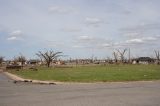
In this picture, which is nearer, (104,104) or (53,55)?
(104,104)

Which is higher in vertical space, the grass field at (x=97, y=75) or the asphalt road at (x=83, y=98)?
the grass field at (x=97, y=75)

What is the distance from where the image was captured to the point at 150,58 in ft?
580

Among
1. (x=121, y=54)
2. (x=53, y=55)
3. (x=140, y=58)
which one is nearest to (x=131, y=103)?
(x=53, y=55)

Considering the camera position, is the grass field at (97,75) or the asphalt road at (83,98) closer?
the asphalt road at (83,98)

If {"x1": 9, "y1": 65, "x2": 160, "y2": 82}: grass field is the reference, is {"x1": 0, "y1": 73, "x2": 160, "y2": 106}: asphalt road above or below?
below

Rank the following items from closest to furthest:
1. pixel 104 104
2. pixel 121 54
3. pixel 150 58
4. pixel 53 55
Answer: pixel 104 104 → pixel 53 55 → pixel 121 54 → pixel 150 58

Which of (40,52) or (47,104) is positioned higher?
(40,52)

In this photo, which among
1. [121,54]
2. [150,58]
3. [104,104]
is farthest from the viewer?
[150,58]

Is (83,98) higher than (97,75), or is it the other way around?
(97,75)

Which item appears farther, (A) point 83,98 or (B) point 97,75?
(B) point 97,75

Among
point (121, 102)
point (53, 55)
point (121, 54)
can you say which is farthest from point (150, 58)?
point (121, 102)

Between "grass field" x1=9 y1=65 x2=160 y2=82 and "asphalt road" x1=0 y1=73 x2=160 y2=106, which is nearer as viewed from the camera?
"asphalt road" x1=0 y1=73 x2=160 y2=106

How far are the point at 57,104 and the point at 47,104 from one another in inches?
16.7

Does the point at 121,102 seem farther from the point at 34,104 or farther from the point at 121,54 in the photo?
the point at 121,54
